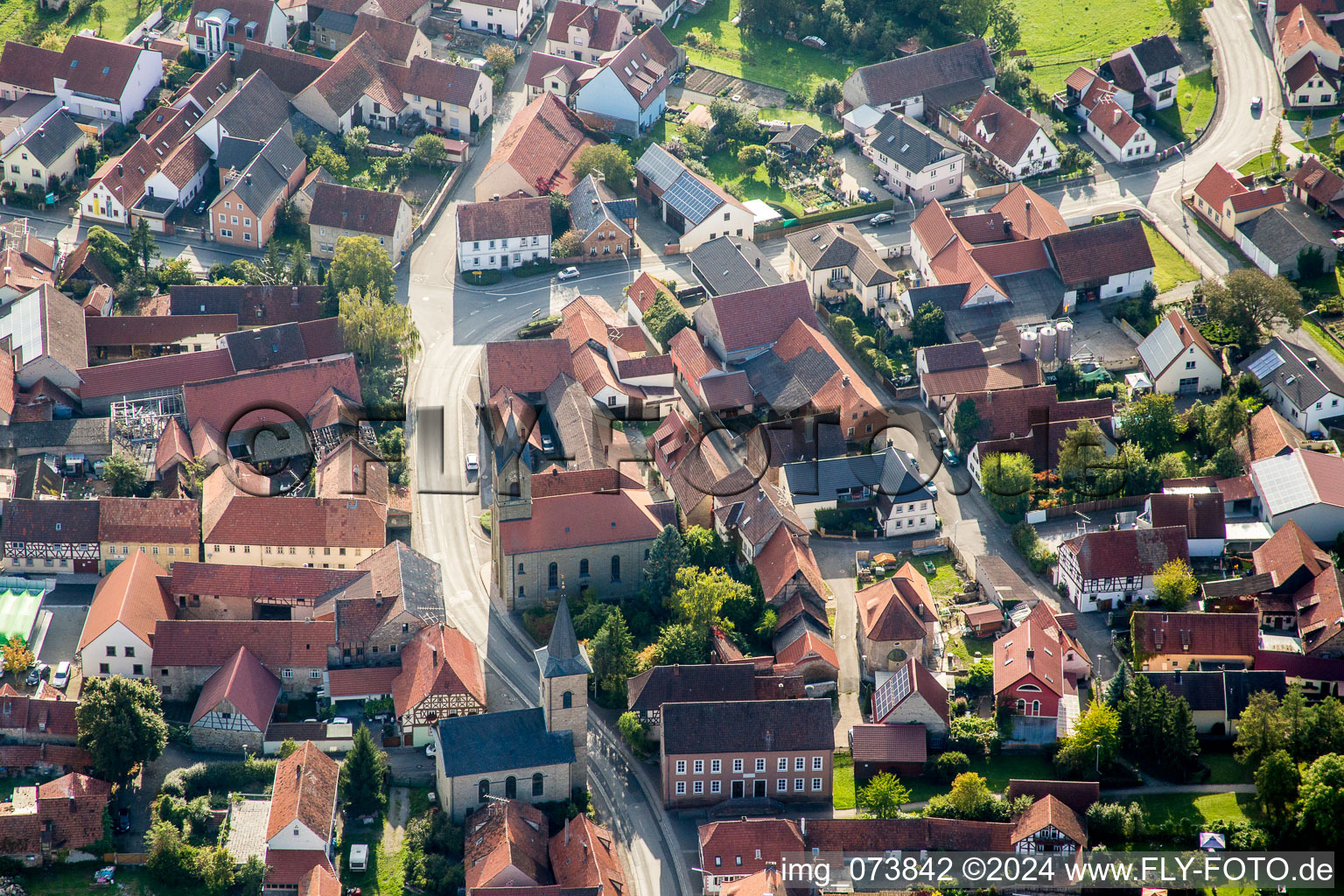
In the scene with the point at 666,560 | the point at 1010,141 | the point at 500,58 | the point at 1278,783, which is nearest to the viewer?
the point at 1278,783

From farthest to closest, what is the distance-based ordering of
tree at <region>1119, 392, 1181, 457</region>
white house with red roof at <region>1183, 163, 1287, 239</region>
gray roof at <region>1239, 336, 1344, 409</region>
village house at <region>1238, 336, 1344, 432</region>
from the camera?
1. white house with red roof at <region>1183, 163, 1287, 239</region>
2. gray roof at <region>1239, 336, 1344, 409</region>
3. village house at <region>1238, 336, 1344, 432</region>
4. tree at <region>1119, 392, 1181, 457</region>

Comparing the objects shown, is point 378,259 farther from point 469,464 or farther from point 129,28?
point 129,28

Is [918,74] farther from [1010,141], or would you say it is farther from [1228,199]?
[1228,199]

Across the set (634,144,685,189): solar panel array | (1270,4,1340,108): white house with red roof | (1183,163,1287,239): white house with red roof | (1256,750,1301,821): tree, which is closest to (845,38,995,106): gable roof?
(634,144,685,189): solar panel array

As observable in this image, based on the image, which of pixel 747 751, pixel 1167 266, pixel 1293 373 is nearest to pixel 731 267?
pixel 1167 266

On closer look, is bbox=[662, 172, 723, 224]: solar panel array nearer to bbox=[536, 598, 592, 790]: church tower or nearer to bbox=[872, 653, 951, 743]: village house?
bbox=[872, 653, 951, 743]: village house

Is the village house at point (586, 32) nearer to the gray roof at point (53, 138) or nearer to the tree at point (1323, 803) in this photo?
the gray roof at point (53, 138)

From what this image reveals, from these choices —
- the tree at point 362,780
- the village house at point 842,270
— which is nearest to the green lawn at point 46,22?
the village house at point 842,270
